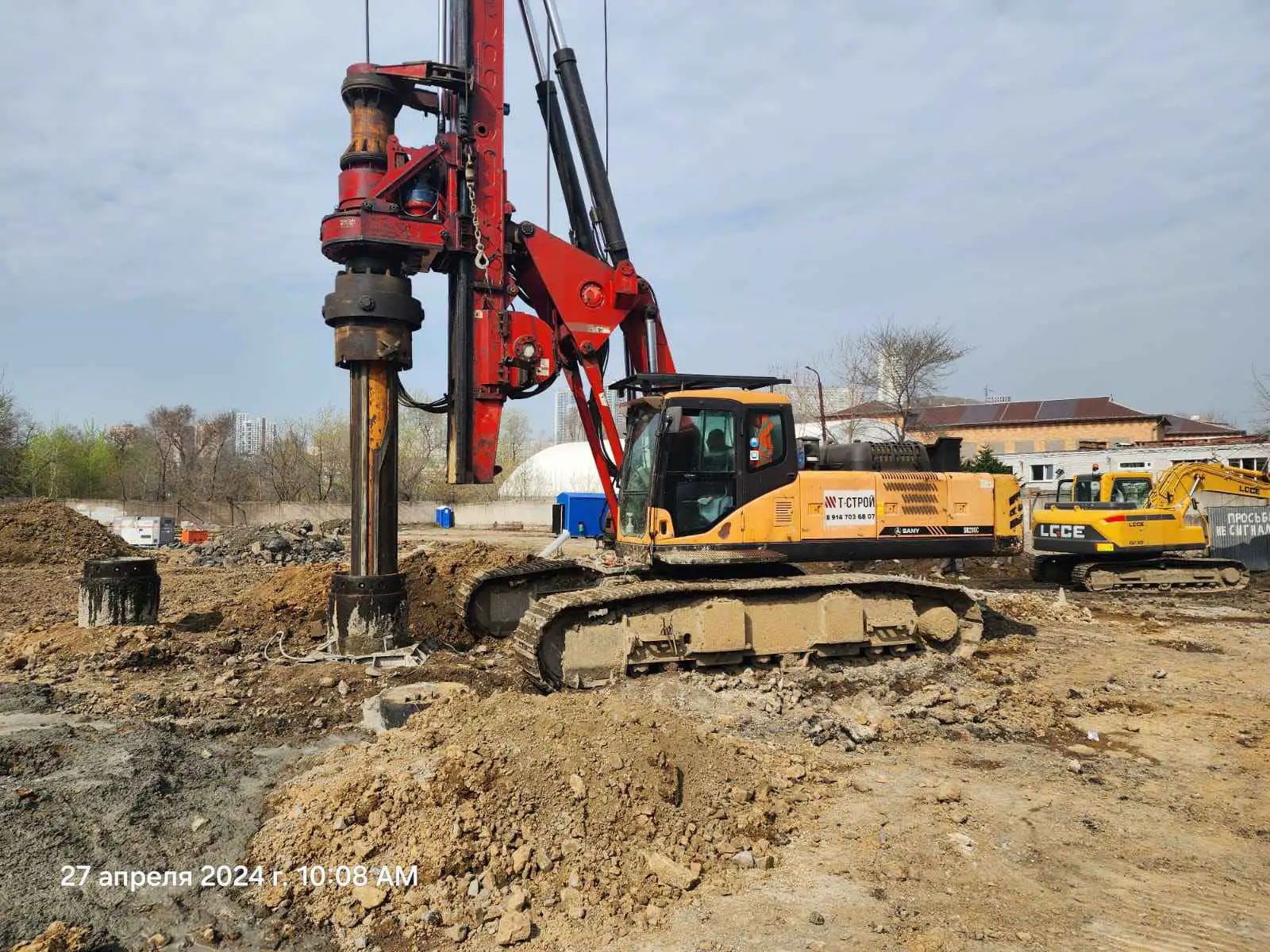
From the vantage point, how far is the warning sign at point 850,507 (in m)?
8.64

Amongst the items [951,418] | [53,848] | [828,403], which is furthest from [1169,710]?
[951,418]

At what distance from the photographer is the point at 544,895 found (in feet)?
12.8

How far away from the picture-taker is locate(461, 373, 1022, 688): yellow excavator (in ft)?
24.6

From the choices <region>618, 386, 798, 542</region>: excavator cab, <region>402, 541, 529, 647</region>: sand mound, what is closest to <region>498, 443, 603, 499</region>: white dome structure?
<region>402, 541, 529, 647</region>: sand mound

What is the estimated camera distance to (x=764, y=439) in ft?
27.4

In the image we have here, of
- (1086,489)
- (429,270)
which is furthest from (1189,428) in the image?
(429,270)

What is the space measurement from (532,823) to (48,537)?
19404 millimetres

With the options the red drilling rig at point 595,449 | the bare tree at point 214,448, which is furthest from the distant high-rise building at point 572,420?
the bare tree at point 214,448

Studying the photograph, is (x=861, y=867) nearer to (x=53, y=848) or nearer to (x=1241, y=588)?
(x=53, y=848)

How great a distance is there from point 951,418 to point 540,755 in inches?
2137

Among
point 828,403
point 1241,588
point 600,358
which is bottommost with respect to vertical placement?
point 1241,588

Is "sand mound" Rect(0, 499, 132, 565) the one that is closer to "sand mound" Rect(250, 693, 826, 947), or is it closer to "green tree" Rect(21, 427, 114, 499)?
"sand mound" Rect(250, 693, 826, 947)

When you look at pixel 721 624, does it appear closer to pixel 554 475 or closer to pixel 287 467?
pixel 287 467

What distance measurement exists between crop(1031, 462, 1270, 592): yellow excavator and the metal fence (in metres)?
3.17
